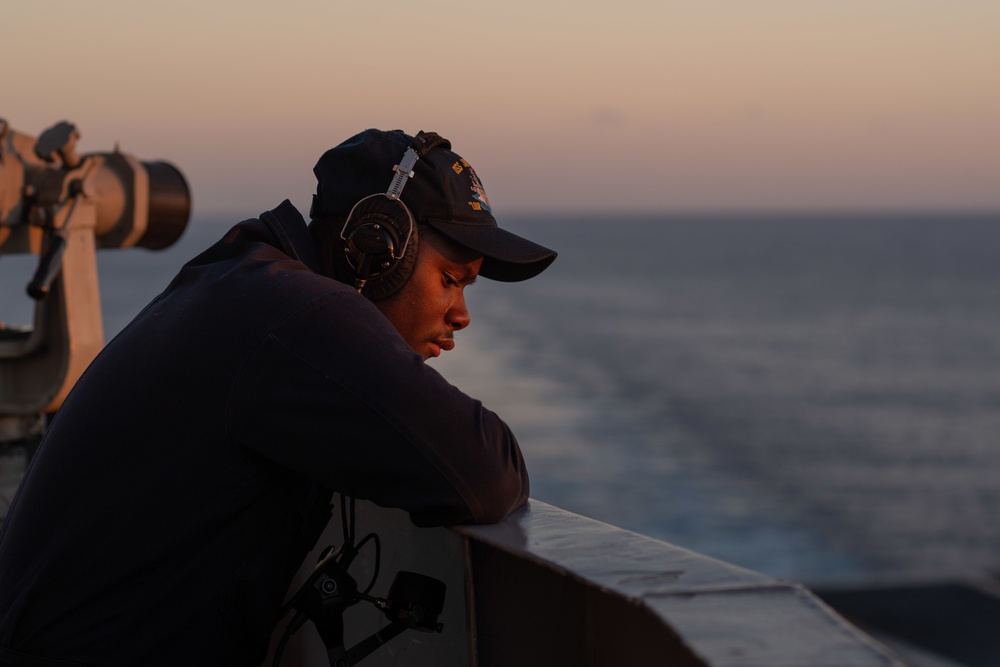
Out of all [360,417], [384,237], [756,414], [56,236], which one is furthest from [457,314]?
[756,414]

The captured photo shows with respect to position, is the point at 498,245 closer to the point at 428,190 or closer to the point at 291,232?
the point at 428,190

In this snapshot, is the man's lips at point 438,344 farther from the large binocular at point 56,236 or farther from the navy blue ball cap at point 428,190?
the large binocular at point 56,236

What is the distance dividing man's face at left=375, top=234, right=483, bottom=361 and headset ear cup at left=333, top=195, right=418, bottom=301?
0.11ft

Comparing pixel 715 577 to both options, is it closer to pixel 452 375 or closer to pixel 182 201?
pixel 182 201

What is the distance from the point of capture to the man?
202 cm

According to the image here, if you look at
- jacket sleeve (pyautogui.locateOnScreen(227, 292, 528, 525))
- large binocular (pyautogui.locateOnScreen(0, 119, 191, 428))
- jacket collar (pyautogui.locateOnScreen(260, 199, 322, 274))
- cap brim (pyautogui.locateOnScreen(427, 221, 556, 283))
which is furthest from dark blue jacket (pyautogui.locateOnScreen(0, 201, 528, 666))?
large binocular (pyautogui.locateOnScreen(0, 119, 191, 428))

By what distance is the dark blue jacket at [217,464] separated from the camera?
2014 mm

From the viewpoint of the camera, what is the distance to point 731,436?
89.8 feet

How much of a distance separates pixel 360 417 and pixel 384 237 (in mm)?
503

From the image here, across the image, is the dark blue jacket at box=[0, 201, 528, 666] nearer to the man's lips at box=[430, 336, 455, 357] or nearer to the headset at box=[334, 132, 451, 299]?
the headset at box=[334, 132, 451, 299]

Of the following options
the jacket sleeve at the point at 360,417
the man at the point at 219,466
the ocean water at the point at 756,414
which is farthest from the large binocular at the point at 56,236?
the ocean water at the point at 756,414

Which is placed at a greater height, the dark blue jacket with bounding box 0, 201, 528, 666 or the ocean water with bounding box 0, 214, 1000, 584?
the ocean water with bounding box 0, 214, 1000, 584

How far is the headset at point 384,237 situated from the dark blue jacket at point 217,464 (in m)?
0.29

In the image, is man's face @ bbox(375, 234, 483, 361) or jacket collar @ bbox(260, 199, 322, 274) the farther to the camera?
man's face @ bbox(375, 234, 483, 361)
